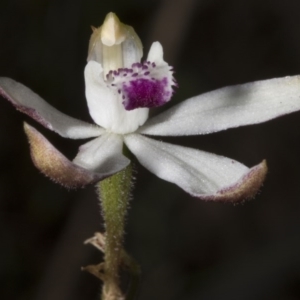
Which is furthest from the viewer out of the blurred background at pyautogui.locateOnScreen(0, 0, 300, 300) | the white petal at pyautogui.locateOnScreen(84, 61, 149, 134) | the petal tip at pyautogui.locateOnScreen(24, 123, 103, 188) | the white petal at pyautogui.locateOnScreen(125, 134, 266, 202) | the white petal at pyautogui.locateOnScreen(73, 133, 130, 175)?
the blurred background at pyautogui.locateOnScreen(0, 0, 300, 300)

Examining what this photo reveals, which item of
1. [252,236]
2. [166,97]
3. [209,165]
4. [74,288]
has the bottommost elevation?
[209,165]

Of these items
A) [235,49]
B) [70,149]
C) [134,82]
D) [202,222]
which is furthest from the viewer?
[235,49]

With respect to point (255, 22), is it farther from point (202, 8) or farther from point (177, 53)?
point (177, 53)

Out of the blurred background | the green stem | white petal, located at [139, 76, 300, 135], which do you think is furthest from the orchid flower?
the blurred background

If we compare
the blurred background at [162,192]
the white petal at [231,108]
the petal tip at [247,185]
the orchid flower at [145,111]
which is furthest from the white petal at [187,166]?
the blurred background at [162,192]

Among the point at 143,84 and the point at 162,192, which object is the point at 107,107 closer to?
the point at 143,84

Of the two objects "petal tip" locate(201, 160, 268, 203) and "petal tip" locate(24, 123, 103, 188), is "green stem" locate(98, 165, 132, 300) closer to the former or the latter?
"petal tip" locate(24, 123, 103, 188)

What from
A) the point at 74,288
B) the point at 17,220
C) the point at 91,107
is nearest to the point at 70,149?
the point at 17,220

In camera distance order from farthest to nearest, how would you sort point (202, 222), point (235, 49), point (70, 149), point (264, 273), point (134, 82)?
point (235, 49), point (202, 222), point (70, 149), point (264, 273), point (134, 82)

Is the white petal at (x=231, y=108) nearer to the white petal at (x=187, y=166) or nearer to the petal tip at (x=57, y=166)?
the white petal at (x=187, y=166)
